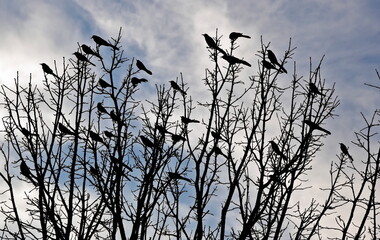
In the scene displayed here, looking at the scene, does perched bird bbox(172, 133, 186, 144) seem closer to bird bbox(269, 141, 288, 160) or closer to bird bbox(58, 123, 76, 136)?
bird bbox(269, 141, 288, 160)

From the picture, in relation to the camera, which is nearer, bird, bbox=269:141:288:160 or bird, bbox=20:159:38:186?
bird, bbox=20:159:38:186

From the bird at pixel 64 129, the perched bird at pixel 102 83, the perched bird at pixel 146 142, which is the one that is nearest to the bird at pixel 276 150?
the perched bird at pixel 146 142

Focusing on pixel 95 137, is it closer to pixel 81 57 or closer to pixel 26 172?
pixel 26 172

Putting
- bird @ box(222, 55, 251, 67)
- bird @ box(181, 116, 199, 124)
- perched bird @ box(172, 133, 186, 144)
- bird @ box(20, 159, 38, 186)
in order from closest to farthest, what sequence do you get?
bird @ box(20, 159, 38, 186)
bird @ box(181, 116, 199, 124)
perched bird @ box(172, 133, 186, 144)
bird @ box(222, 55, 251, 67)

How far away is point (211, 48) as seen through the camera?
9.23 metres

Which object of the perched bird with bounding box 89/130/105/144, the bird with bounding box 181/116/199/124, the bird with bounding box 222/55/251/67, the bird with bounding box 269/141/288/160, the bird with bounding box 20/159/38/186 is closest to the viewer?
the bird with bounding box 20/159/38/186

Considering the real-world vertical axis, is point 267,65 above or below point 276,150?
above

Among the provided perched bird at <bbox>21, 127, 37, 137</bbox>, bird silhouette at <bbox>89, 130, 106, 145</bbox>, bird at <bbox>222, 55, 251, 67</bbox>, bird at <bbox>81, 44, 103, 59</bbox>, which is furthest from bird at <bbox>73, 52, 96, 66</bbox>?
bird at <bbox>222, 55, 251, 67</bbox>

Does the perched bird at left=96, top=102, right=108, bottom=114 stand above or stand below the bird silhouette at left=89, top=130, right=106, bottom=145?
above

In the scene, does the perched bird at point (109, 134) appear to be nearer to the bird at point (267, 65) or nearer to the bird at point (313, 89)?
the bird at point (267, 65)

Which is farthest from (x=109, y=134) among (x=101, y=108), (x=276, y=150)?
(x=276, y=150)

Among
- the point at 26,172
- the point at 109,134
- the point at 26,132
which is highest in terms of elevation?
the point at 109,134

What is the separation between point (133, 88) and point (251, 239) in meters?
3.62

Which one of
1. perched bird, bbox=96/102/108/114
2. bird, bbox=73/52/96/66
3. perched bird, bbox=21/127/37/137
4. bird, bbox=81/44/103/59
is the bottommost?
perched bird, bbox=21/127/37/137
